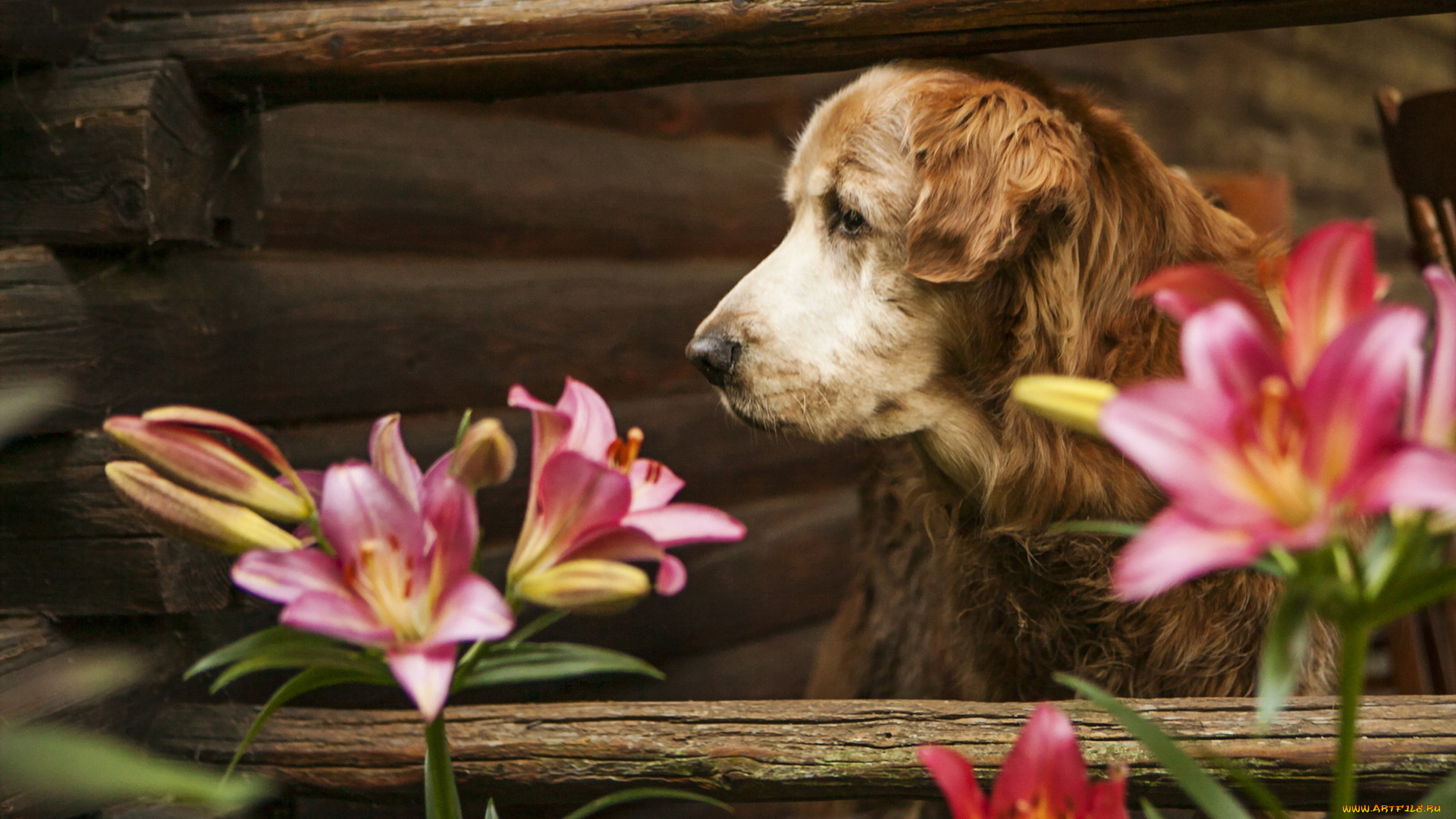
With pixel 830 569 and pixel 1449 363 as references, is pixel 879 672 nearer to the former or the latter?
pixel 830 569

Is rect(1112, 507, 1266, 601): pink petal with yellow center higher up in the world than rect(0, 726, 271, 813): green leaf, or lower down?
higher up

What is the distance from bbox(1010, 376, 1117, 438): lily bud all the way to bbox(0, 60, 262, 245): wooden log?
1262 mm

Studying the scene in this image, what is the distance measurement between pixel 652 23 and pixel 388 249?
815 mm

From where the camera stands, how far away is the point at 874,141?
1512 millimetres

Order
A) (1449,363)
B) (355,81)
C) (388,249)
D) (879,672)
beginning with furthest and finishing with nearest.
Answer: (879,672) < (388,249) < (355,81) < (1449,363)

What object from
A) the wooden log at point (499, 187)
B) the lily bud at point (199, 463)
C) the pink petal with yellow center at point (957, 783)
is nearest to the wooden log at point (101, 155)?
the wooden log at point (499, 187)

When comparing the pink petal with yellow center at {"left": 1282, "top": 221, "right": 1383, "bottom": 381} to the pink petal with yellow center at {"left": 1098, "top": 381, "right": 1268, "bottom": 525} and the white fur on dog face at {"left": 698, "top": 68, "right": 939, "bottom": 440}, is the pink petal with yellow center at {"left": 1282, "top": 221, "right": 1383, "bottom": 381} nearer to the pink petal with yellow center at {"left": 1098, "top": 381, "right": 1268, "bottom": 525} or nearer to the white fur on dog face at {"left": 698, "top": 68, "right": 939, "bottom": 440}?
the pink petal with yellow center at {"left": 1098, "top": 381, "right": 1268, "bottom": 525}

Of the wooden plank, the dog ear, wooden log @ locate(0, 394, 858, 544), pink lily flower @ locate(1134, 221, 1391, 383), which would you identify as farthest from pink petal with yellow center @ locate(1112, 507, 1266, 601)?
wooden log @ locate(0, 394, 858, 544)

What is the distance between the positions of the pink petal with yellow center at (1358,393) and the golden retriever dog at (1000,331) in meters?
0.88

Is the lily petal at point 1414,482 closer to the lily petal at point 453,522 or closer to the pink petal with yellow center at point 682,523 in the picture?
the pink petal with yellow center at point 682,523

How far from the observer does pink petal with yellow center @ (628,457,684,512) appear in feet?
2.32

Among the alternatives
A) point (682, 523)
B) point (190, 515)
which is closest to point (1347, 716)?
point (682, 523)

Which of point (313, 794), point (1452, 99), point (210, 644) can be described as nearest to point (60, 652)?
point (210, 644)

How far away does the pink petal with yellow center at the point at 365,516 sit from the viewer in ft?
1.93
